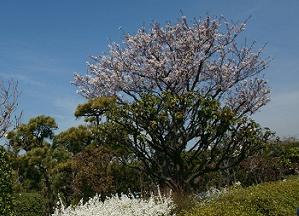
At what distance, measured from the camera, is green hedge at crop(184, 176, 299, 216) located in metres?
7.73

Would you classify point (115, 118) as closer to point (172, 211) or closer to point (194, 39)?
point (172, 211)

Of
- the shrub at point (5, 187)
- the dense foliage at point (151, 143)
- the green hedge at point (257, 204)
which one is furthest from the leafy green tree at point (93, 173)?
the shrub at point (5, 187)

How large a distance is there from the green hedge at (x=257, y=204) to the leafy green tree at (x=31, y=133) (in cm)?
987

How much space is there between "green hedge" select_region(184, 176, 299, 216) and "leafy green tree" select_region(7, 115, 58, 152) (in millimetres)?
9874

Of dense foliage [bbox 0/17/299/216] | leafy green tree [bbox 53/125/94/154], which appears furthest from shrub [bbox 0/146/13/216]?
leafy green tree [bbox 53/125/94/154]

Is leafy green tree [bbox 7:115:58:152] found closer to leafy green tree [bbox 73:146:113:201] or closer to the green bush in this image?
leafy green tree [bbox 73:146:113:201]

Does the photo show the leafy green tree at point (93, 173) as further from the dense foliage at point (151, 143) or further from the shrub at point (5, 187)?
the shrub at point (5, 187)

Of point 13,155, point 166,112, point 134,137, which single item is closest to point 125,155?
point 134,137

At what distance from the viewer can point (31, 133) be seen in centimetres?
1781

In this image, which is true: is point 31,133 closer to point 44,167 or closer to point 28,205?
point 44,167

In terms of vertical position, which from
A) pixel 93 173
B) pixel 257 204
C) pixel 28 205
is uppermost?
pixel 93 173

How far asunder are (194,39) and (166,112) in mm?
6527

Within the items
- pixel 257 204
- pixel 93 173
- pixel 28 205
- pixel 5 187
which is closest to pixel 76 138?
pixel 93 173

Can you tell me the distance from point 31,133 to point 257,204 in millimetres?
11105
